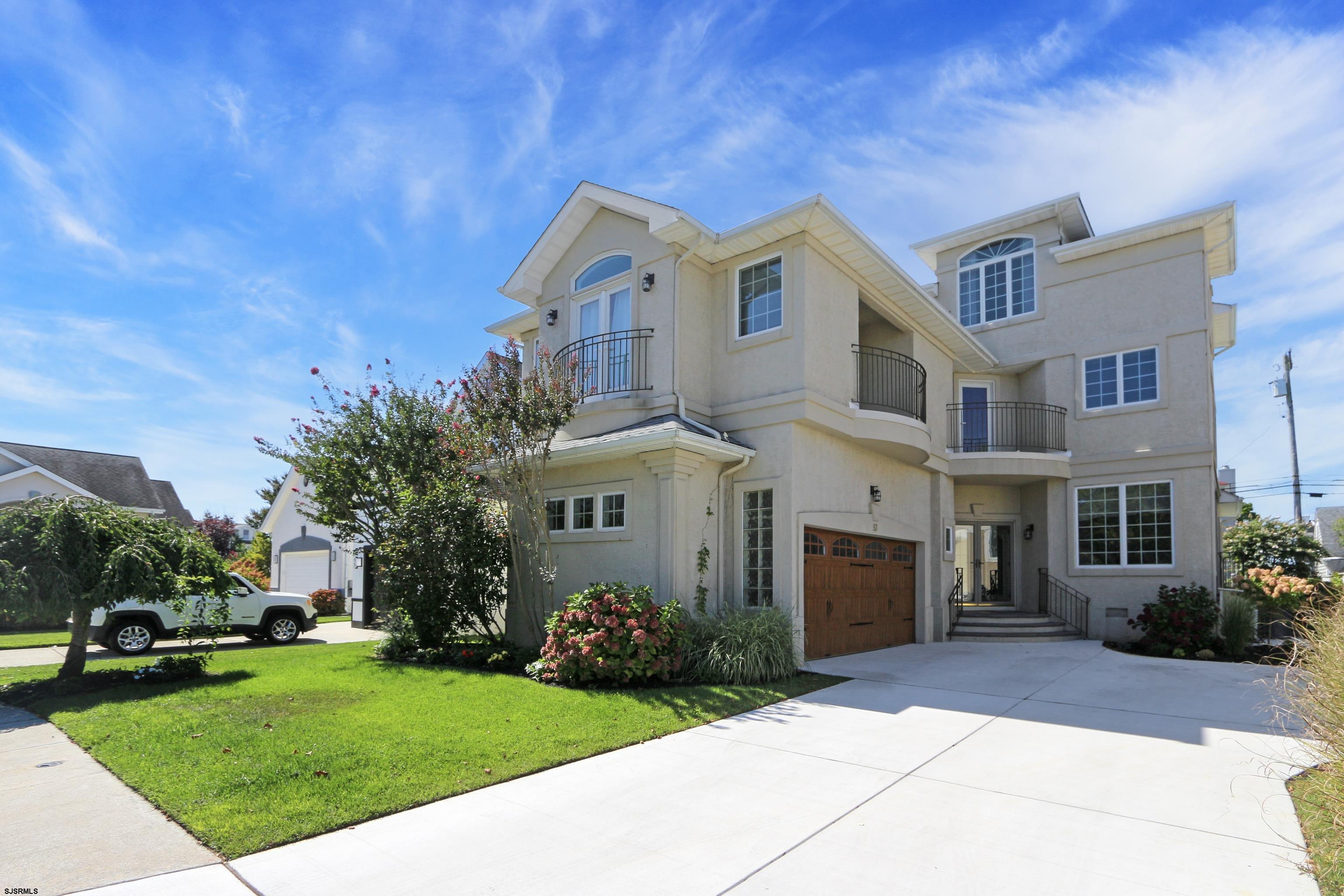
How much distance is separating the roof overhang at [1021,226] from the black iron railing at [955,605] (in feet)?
26.6

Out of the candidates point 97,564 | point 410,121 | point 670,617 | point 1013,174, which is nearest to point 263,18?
point 410,121

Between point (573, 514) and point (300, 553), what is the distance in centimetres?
1857

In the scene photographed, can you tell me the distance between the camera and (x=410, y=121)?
9.75 m

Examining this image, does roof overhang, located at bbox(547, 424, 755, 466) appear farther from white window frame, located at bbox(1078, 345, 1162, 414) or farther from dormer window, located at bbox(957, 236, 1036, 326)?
dormer window, located at bbox(957, 236, 1036, 326)

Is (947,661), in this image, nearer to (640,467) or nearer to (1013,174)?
Answer: (640,467)

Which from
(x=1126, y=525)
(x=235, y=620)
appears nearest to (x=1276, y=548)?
(x=1126, y=525)

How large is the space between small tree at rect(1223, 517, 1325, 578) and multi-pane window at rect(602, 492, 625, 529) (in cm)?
1345

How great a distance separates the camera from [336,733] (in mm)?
6977

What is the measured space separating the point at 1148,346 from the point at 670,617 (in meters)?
12.6

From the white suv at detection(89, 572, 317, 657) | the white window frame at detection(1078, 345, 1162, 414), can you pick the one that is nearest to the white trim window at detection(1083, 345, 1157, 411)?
the white window frame at detection(1078, 345, 1162, 414)

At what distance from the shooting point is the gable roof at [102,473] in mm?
25500

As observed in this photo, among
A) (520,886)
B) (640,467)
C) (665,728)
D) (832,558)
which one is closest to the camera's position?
(520,886)

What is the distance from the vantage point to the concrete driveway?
412 centimetres

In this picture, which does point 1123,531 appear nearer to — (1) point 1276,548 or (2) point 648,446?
(1) point 1276,548
